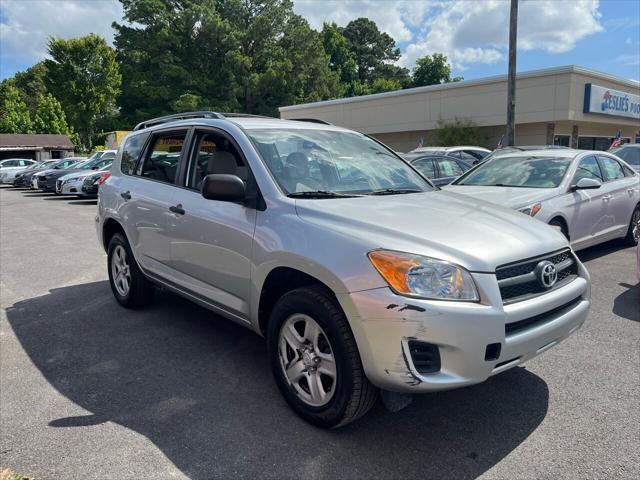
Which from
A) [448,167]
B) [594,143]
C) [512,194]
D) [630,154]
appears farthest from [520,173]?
[594,143]

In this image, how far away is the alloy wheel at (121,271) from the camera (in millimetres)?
5160

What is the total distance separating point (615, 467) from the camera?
8.53 feet

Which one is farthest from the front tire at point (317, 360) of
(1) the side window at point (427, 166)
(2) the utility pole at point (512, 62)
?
(2) the utility pole at point (512, 62)

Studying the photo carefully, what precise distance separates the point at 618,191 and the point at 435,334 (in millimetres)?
6360

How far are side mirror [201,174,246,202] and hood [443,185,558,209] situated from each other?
3654mm

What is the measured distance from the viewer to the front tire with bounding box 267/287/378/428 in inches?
107

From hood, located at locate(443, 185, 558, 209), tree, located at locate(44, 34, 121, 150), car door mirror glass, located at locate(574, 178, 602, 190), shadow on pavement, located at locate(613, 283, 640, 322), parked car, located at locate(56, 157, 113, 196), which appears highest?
tree, located at locate(44, 34, 121, 150)

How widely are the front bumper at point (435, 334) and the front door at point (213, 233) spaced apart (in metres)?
1.02

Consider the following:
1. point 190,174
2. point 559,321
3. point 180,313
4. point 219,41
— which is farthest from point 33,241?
point 219,41

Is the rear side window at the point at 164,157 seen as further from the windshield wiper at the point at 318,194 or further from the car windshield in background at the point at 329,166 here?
the windshield wiper at the point at 318,194

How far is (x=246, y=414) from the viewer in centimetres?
319

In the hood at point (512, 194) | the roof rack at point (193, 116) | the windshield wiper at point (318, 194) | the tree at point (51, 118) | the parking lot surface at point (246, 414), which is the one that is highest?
the tree at point (51, 118)

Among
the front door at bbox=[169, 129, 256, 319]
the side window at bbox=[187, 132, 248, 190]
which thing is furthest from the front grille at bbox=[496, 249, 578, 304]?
the side window at bbox=[187, 132, 248, 190]

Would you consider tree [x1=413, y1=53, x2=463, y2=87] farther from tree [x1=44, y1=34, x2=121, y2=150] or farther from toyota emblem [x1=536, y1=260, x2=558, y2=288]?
toyota emblem [x1=536, y1=260, x2=558, y2=288]
